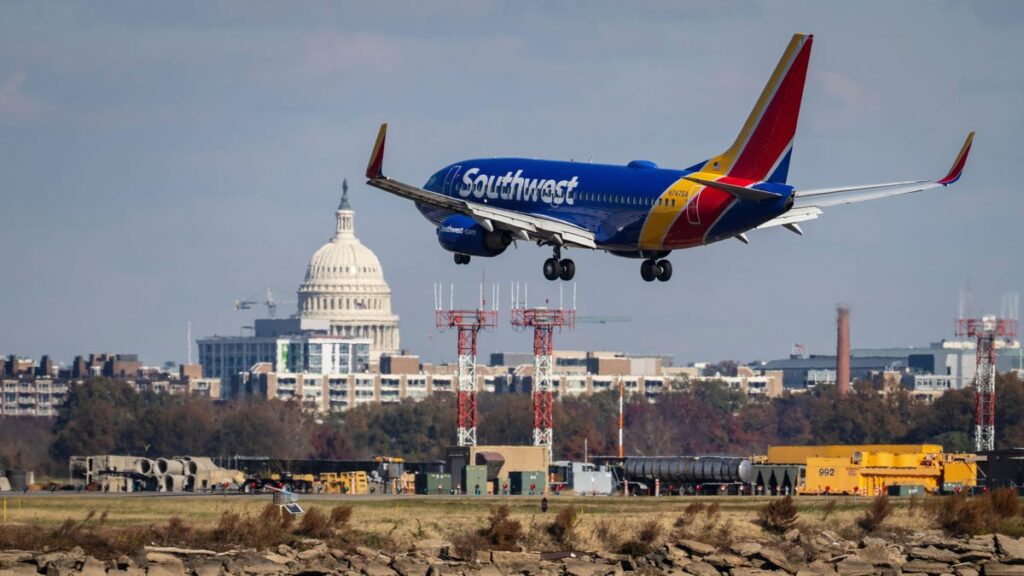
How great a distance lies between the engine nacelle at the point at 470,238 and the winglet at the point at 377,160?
8.68m

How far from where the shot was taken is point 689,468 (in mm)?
135250

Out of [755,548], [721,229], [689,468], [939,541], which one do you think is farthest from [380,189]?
[689,468]

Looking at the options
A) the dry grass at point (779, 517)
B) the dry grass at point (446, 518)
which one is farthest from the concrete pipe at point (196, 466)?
the dry grass at point (779, 517)

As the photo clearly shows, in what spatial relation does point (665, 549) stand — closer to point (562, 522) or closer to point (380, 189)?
point (562, 522)

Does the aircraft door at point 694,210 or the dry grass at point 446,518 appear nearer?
the dry grass at point 446,518

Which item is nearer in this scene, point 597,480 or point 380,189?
point 380,189

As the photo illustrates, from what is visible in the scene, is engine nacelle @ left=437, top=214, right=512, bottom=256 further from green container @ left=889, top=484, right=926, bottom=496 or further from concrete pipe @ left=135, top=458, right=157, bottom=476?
green container @ left=889, top=484, right=926, bottom=496

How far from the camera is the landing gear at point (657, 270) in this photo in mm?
102375

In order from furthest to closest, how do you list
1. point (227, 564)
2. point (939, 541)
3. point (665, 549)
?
point (939, 541) → point (665, 549) → point (227, 564)

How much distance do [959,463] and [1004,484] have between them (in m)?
4.18

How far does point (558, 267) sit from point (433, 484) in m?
26.5

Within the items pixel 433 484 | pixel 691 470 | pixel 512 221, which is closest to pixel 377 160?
pixel 512 221

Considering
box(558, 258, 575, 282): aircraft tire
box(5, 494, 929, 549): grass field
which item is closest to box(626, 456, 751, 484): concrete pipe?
box(5, 494, 929, 549): grass field

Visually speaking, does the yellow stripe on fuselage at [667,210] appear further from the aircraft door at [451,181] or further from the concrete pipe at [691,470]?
the concrete pipe at [691,470]
